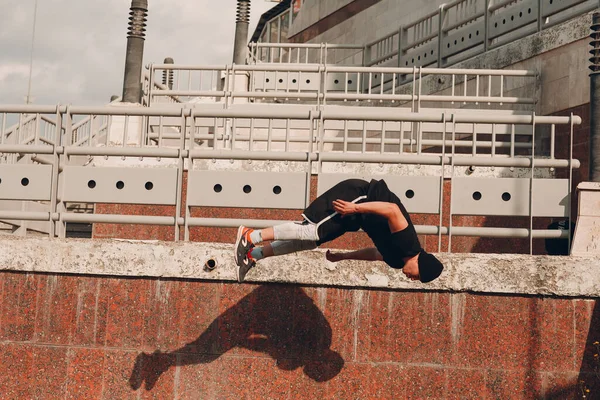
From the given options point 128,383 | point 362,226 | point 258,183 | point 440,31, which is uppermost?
point 440,31

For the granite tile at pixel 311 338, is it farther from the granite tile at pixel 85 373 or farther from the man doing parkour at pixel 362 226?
the granite tile at pixel 85 373

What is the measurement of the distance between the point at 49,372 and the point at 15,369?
309 mm

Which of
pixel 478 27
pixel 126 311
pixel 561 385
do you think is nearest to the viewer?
pixel 561 385

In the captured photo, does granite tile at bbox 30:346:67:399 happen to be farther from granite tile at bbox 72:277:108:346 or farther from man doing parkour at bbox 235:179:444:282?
man doing parkour at bbox 235:179:444:282

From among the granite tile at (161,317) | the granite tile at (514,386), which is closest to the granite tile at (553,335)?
the granite tile at (514,386)

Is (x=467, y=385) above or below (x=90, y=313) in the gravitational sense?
below

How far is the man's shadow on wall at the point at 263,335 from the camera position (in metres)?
6.90

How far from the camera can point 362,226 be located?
5.94 m

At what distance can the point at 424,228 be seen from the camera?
23.9ft

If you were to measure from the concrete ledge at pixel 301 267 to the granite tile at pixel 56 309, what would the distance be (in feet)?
0.36

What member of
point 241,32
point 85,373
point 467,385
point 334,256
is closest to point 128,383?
point 85,373

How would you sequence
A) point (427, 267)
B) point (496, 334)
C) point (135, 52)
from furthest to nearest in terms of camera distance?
point (135, 52) → point (496, 334) → point (427, 267)

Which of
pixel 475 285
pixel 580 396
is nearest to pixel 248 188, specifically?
pixel 475 285

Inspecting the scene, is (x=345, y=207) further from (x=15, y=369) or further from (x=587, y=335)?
(x=15, y=369)
